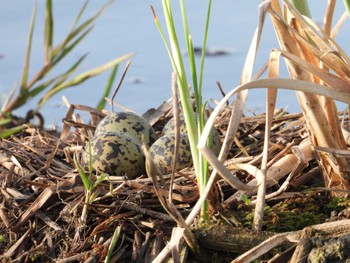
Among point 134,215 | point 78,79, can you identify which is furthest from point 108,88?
point 134,215

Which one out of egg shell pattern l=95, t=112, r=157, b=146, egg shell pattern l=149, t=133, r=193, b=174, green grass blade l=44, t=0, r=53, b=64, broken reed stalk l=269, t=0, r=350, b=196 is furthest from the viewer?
green grass blade l=44, t=0, r=53, b=64

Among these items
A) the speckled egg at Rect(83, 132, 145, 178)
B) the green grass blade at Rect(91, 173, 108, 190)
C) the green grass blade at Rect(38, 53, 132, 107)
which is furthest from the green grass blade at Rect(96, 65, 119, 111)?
the green grass blade at Rect(91, 173, 108, 190)

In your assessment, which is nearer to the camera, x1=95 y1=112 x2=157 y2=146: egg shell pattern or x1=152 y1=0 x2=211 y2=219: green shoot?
x1=152 y1=0 x2=211 y2=219: green shoot

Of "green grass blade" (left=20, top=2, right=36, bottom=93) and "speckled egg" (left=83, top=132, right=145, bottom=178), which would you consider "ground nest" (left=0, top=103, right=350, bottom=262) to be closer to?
"speckled egg" (left=83, top=132, right=145, bottom=178)

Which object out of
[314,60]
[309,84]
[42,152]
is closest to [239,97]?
[309,84]

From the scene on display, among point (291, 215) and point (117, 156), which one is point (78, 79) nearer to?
point (117, 156)

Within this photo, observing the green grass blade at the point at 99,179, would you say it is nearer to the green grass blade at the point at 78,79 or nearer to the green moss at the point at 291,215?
the green moss at the point at 291,215
